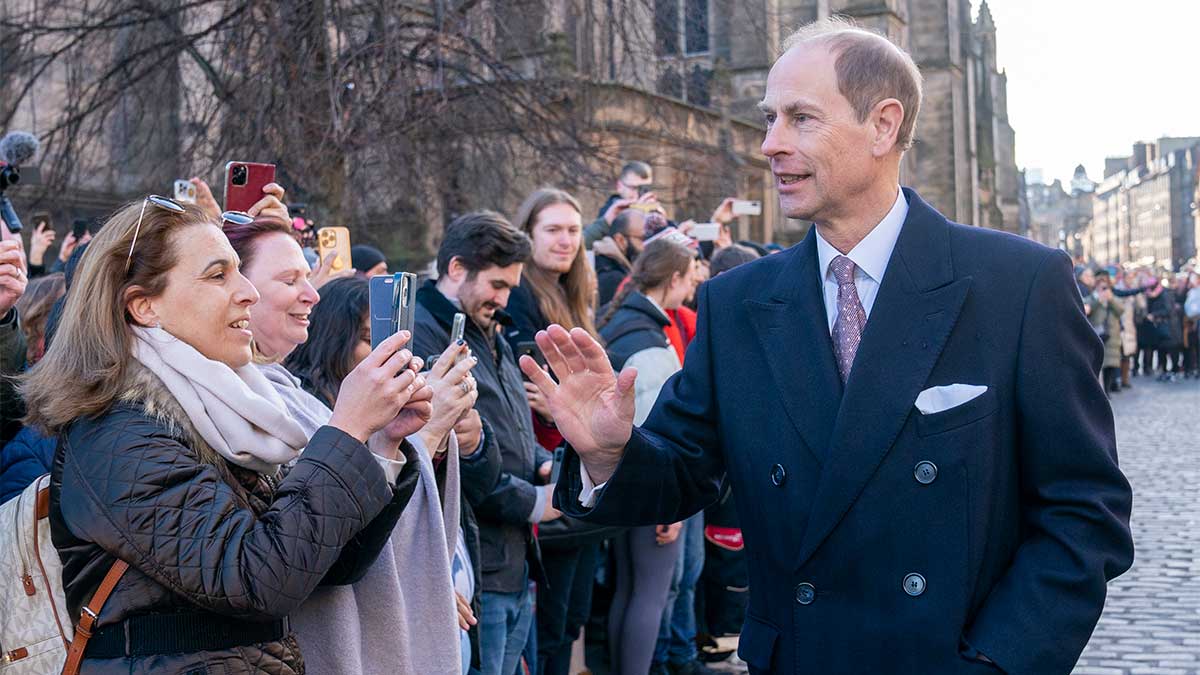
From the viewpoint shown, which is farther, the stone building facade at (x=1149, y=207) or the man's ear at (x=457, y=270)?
the stone building facade at (x=1149, y=207)

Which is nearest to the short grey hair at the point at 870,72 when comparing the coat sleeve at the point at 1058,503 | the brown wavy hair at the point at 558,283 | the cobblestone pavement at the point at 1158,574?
the coat sleeve at the point at 1058,503

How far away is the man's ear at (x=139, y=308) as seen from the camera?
10.6 feet

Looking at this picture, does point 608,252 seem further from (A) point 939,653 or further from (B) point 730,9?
(A) point 939,653

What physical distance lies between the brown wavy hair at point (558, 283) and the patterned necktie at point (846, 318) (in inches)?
133

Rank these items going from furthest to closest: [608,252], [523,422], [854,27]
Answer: [608,252]
[523,422]
[854,27]

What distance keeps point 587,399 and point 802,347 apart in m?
0.50

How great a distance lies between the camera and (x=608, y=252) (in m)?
9.27

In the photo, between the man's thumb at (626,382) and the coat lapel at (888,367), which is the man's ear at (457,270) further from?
the coat lapel at (888,367)

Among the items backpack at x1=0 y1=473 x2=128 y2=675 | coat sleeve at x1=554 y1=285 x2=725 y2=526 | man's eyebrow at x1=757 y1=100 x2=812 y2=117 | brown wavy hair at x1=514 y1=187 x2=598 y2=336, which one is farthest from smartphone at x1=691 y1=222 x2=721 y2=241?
backpack at x1=0 y1=473 x2=128 y2=675

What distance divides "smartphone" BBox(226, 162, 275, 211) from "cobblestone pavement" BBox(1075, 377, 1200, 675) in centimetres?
499

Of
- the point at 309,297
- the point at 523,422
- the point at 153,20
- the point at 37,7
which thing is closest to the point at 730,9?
the point at 153,20

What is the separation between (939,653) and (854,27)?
4.84 feet

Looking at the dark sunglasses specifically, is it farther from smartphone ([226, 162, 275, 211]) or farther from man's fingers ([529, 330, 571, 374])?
smartphone ([226, 162, 275, 211])

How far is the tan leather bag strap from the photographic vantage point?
2959mm
